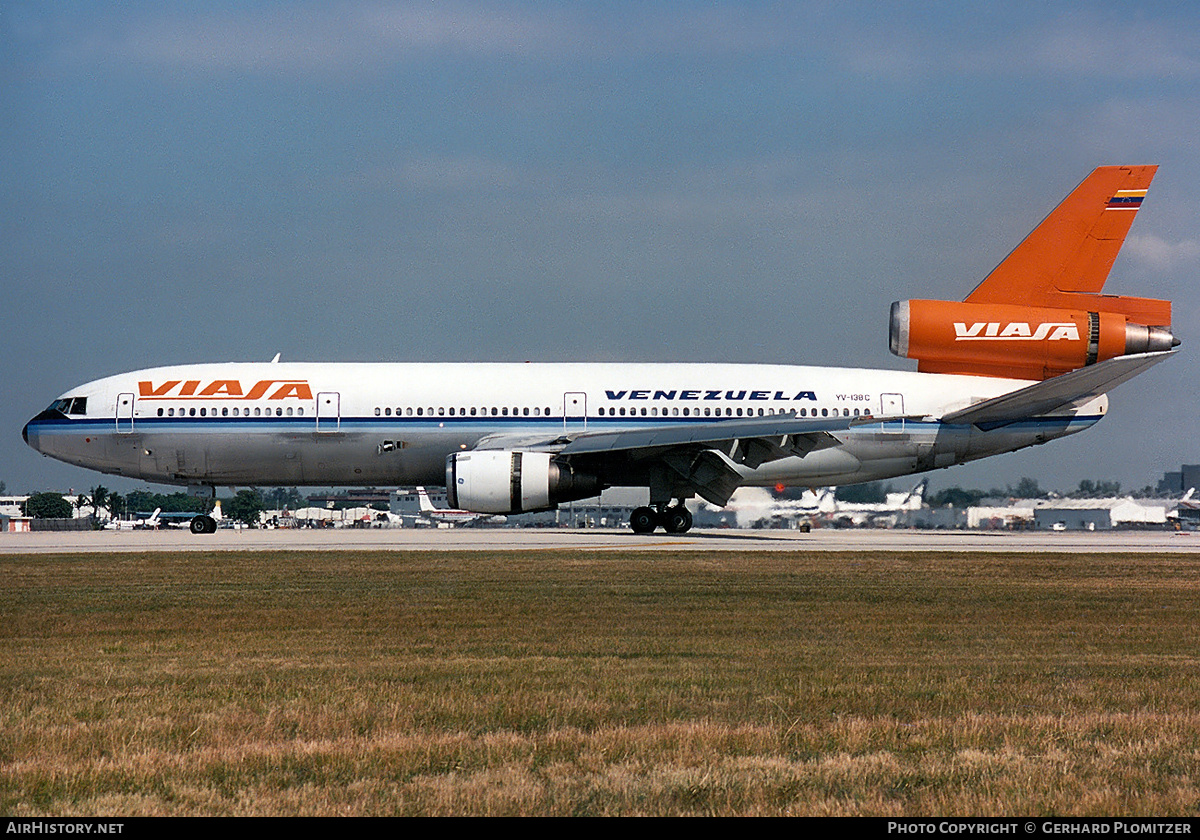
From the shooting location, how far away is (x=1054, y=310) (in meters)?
31.7

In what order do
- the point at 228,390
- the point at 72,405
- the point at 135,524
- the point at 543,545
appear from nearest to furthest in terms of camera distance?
1. the point at 543,545
2. the point at 228,390
3. the point at 72,405
4. the point at 135,524

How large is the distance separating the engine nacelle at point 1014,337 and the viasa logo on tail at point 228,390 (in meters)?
15.6

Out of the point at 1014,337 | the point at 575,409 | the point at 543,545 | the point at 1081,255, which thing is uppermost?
the point at 1081,255

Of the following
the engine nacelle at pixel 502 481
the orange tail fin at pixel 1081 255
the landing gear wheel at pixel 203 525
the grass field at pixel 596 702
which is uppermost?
the orange tail fin at pixel 1081 255

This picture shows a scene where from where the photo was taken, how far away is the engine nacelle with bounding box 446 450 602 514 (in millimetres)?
28391

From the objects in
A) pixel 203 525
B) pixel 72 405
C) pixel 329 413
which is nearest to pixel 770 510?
pixel 329 413

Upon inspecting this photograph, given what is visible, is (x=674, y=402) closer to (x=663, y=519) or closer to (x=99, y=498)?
(x=663, y=519)

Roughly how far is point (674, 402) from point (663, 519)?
306 centimetres

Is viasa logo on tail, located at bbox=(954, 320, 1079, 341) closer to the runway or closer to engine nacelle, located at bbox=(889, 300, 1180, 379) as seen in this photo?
engine nacelle, located at bbox=(889, 300, 1180, 379)

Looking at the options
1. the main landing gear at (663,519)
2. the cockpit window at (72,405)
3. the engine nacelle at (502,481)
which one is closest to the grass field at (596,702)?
the engine nacelle at (502,481)

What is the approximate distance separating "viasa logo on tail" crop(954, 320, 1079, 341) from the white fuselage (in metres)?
1.28

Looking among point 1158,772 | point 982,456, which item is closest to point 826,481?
point 982,456

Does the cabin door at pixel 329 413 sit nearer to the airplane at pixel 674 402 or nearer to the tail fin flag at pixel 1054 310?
the airplane at pixel 674 402

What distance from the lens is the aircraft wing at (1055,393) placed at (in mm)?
29781
